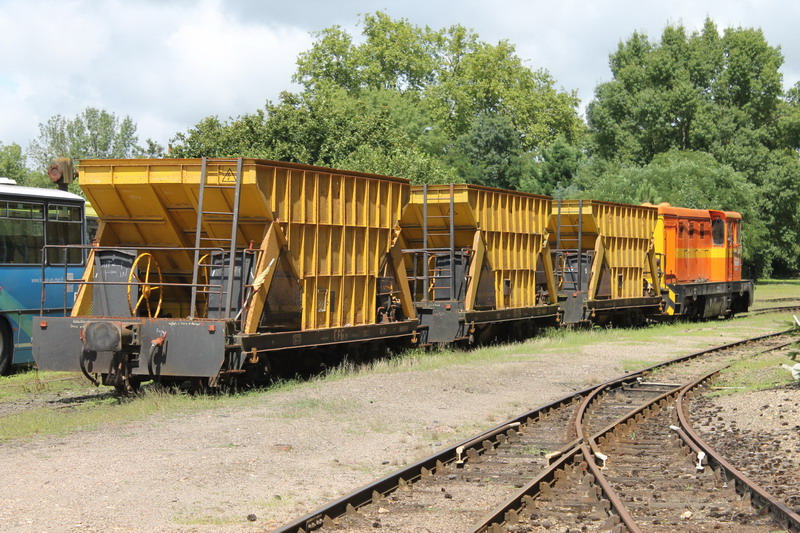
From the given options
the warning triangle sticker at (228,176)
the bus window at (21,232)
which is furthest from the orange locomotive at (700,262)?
the bus window at (21,232)

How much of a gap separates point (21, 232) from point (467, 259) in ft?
29.6

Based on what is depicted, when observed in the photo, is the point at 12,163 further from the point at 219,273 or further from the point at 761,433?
the point at 761,433

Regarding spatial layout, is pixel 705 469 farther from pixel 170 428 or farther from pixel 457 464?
pixel 170 428

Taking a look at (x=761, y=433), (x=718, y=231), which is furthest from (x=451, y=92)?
(x=761, y=433)

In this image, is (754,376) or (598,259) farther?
(598,259)

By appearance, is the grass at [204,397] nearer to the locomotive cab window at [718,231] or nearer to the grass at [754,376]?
the grass at [754,376]

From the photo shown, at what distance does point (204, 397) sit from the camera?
13680 mm

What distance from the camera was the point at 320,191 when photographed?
1555cm

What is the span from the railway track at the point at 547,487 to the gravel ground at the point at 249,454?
487 millimetres

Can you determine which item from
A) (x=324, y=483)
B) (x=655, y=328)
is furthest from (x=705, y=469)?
(x=655, y=328)

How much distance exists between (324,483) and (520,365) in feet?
33.3

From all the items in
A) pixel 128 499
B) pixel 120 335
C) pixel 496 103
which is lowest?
pixel 128 499

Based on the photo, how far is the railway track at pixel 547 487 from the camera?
737cm

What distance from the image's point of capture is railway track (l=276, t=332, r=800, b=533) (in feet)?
24.2
